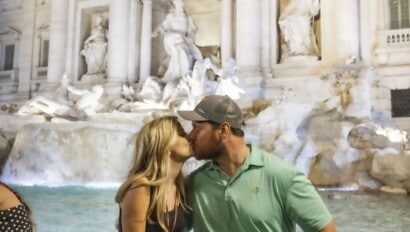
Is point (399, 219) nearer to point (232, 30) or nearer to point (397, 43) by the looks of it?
point (397, 43)

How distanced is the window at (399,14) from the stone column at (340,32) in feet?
3.89

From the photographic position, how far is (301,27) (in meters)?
13.0

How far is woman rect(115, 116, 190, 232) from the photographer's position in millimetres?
1650

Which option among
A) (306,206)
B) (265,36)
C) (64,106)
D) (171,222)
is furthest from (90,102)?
(306,206)

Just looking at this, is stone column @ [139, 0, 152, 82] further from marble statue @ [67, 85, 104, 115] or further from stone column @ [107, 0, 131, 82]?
marble statue @ [67, 85, 104, 115]

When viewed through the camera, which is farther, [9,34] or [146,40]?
[9,34]

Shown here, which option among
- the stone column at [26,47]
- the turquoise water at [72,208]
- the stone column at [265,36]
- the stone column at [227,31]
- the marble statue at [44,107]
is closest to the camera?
the turquoise water at [72,208]

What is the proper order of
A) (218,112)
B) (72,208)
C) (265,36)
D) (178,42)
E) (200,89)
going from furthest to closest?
(178,42), (265,36), (200,89), (72,208), (218,112)

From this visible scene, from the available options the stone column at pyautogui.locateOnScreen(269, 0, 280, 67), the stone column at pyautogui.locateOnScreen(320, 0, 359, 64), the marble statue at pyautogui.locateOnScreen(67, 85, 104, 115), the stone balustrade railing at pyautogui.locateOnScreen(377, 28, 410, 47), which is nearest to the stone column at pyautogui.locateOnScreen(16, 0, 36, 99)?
the marble statue at pyautogui.locateOnScreen(67, 85, 104, 115)

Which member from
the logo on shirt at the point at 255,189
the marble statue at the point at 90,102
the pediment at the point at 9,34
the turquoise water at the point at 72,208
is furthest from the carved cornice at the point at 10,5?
the logo on shirt at the point at 255,189

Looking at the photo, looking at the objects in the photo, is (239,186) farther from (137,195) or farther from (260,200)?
(137,195)

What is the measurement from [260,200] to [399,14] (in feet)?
41.6

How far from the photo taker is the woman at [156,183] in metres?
1.65

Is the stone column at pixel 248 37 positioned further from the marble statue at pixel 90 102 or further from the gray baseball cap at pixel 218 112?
the gray baseball cap at pixel 218 112
